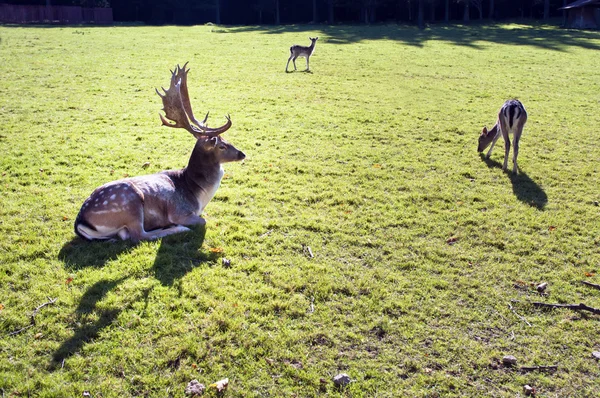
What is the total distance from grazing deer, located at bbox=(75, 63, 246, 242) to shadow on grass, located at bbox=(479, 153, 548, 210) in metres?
4.91

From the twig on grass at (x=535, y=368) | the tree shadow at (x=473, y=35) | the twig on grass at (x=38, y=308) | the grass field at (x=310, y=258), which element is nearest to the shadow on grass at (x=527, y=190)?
the grass field at (x=310, y=258)

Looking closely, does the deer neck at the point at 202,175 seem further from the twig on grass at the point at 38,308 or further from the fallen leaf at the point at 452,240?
the fallen leaf at the point at 452,240

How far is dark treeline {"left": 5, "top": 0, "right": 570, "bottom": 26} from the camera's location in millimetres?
50281

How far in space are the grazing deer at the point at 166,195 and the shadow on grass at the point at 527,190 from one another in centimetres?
491

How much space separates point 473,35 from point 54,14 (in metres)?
36.6

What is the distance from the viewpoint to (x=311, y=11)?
Answer: 52.6 m

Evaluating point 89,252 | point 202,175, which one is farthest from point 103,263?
point 202,175

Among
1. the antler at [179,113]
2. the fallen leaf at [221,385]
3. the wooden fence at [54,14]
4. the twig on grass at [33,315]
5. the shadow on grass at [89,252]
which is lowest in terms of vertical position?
the fallen leaf at [221,385]

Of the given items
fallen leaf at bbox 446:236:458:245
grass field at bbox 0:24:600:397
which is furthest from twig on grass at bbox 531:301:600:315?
fallen leaf at bbox 446:236:458:245

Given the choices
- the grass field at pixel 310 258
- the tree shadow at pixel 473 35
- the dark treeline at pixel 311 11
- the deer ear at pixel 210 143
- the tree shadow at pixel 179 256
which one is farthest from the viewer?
the dark treeline at pixel 311 11

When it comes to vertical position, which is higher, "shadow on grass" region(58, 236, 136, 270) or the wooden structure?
the wooden structure

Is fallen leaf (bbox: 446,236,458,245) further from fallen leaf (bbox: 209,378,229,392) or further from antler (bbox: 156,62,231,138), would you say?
fallen leaf (bbox: 209,378,229,392)

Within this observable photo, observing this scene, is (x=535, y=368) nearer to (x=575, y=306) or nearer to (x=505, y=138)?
(x=575, y=306)

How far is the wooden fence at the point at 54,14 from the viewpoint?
4147 cm
